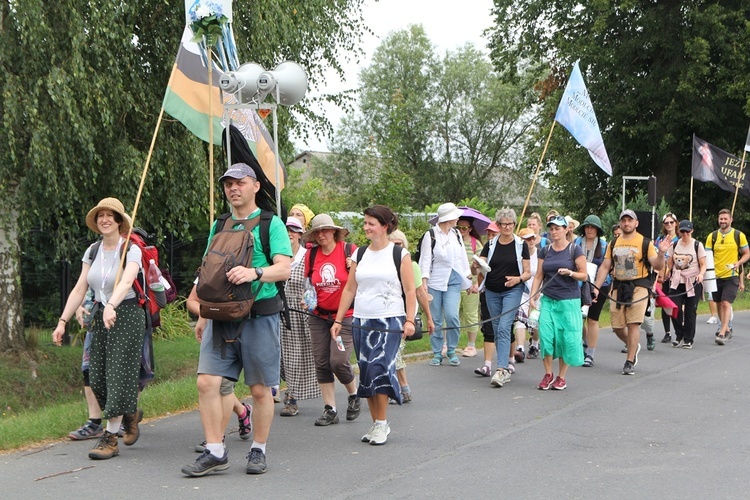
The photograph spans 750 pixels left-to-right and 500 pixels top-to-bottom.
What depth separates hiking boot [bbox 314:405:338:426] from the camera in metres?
8.12

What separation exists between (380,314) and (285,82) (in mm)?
2400

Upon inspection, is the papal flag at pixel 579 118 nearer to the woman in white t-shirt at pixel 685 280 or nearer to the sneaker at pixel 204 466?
the woman in white t-shirt at pixel 685 280

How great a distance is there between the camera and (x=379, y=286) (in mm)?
7379

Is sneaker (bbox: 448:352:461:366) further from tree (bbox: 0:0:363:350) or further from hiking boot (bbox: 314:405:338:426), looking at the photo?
tree (bbox: 0:0:363:350)

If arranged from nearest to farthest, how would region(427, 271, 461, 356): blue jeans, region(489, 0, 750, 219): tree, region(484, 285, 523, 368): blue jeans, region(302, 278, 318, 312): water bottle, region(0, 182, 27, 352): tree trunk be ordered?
region(302, 278, 318, 312): water bottle < region(484, 285, 523, 368): blue jeans < region(427, 271, 461, 356): blue jeans < region(0, 182, 27, 352): tree trunk < region(489, 0, 750, 219): tree

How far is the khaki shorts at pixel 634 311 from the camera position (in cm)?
1134

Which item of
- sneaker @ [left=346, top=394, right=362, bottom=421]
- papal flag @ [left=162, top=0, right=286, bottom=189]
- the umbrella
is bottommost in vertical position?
sneaker @ [left=346, top=394, right=362, bottom=421]

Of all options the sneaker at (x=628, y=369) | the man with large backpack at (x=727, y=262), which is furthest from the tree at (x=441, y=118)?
the sneaker at (x=628, y=369)

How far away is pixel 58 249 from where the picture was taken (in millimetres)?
12992

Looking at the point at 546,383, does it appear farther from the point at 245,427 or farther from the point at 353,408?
the point at 245,427

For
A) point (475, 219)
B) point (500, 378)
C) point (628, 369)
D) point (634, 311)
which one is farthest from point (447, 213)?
point (628, 369)

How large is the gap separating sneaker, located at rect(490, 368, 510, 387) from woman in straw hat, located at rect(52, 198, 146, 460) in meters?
4.20

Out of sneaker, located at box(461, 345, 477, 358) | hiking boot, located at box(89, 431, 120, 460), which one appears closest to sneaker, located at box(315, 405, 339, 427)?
hiking boot, located at box(89, 431, 120, 460)

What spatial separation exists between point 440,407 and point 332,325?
152 centimetres
